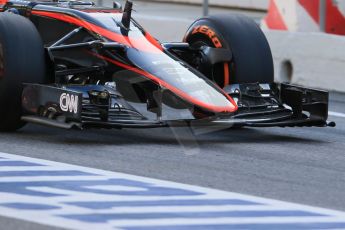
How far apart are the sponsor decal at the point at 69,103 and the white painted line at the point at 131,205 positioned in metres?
1.02

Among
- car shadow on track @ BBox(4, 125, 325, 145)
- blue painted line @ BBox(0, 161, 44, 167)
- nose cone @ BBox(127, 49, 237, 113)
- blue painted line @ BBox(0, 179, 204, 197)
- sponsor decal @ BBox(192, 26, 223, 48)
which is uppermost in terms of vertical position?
sponsor decal @ BBox(192, 26, 223, 48)

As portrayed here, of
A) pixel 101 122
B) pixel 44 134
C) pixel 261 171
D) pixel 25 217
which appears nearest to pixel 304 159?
pixel 261 171

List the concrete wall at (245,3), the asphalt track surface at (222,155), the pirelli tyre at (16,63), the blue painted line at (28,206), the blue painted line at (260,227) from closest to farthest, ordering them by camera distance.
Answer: the blue painted line at (260,227), the blue painted line at (28,206), the asphalt track surface at (222,155), the pirelli tyre at (16,63), the concrete wall at (245,3)

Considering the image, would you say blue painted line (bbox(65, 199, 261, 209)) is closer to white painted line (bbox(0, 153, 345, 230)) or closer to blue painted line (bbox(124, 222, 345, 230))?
white painted line (bbox(0, 153, 345, 230))

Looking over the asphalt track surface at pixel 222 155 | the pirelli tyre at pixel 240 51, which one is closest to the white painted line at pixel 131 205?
the asphalt track surface at pixel 222 155

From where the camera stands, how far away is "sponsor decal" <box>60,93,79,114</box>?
945cm

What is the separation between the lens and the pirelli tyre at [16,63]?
998cm

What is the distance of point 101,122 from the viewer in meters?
9.49

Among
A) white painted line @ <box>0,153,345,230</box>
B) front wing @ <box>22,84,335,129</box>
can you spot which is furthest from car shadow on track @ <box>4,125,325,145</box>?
white painted line @ <box>0,153,345,230</box>

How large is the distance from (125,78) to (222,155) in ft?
3.78

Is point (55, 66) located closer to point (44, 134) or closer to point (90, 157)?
point (44, 134)

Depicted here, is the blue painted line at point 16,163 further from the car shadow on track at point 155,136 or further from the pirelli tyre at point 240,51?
the pirelli tyre at point 240,51

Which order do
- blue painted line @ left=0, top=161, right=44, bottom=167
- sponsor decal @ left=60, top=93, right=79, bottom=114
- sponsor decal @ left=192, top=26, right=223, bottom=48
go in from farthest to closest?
sponsor decal @ left=192, top=26, right=223, bottom=48 < sponsor decal @ left=60, top=93, right=79, bottom=114 < blue painted line @ left=0, top=161, right=44, bottom=167

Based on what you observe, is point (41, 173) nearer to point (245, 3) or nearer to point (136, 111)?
point (136, 111)
